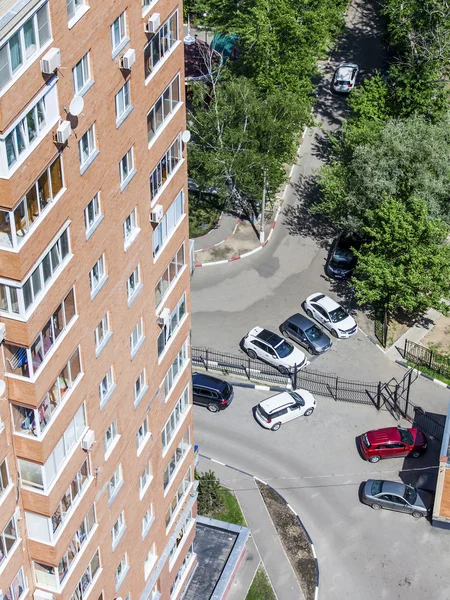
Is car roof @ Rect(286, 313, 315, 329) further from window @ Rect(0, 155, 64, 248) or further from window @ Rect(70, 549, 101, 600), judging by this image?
window @ Rect(0, 155, 64, 248)

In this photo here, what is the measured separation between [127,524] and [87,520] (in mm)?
3921

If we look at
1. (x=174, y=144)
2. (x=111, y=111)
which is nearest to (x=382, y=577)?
(x=174, y=144)

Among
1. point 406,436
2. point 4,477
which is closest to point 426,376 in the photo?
point 406,436

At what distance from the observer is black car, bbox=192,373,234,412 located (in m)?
50.1

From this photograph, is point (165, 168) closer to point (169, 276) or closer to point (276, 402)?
point (169, 276)

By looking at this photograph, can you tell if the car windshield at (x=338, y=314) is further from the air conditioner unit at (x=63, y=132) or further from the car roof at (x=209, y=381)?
the air conditioner unit at (x=63, y=132)

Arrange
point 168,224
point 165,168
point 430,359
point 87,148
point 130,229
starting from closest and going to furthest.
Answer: point 87,148, point 130,229, point 165,168, point 168,224, point 430,359

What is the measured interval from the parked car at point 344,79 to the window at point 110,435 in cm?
5758

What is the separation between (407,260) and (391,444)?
11395 mm

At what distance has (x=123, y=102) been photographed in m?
22.3

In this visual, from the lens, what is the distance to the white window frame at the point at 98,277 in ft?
74.3

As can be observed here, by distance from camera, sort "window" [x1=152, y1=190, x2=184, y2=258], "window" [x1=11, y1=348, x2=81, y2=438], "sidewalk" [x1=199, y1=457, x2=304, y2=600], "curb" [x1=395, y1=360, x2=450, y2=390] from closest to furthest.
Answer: "window" [x1=11, y1=348, x2=81, y2=438], "window" [x1=152, y1=190, x2=184, y2=258], "sidewalk" [x1=199, y1=457, x2=304, y2=600], "curb" [x1=395, y1=360, x2=450, y2=390]

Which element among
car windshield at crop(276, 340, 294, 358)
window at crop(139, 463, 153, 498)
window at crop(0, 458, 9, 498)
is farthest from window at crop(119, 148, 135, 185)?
car windshield at crop(276, 340, 294, 358)

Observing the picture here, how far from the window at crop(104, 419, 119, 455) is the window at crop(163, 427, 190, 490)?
262 inches
